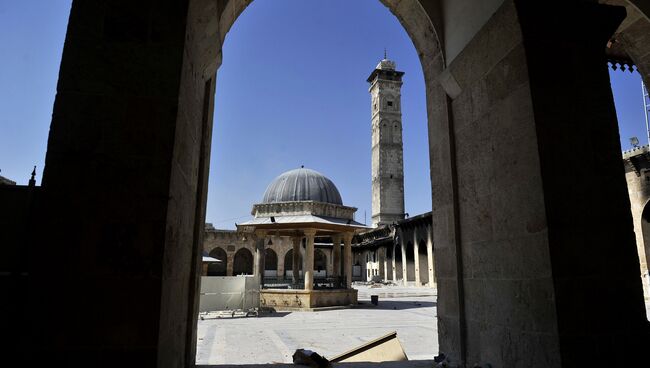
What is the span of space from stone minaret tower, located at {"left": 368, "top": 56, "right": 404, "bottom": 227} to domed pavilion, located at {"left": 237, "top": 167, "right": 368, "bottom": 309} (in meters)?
32.7

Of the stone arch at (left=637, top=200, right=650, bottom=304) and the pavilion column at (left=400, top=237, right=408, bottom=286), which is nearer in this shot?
the stone arch at (left=637, top=200, right=650, bottom=304)

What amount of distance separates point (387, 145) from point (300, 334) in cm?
4660

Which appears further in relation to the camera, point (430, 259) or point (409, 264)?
point (409, 264)

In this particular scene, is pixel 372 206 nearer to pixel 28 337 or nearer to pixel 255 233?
pixel 255 233

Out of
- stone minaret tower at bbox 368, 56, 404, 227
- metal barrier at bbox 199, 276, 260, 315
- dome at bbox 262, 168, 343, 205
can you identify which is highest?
stone minaret tower at bbox 368, 56, 404, 227

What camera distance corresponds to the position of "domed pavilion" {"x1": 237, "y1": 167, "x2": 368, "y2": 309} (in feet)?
52.0

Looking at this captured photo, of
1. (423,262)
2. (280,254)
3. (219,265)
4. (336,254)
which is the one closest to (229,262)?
(219,265)

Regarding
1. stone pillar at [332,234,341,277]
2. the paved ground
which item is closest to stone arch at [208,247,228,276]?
stone pillar at [332,234,341,277]

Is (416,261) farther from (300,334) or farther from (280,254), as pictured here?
(300,334)

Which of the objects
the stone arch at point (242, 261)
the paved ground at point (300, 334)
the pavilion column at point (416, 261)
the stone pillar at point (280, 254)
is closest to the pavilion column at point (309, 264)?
the paved ground at point (300, 334)

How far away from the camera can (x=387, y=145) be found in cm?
5409

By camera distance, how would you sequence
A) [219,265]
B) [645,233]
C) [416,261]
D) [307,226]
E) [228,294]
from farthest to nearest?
[219,265]
[416,261]
[645,233]
[307,226]
[228,294]

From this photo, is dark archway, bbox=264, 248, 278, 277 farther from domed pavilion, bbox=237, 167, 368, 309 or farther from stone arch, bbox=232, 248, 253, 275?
domed pavilion, bbox=237, 167, 368, 309

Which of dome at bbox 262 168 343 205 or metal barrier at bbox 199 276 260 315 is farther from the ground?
dome at bbox 262 168 343 205
